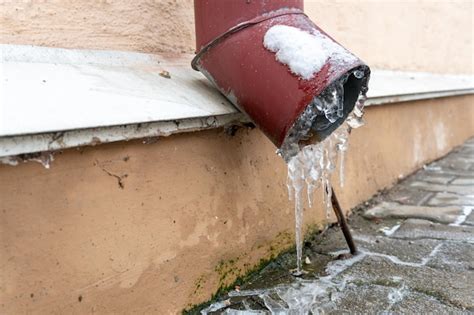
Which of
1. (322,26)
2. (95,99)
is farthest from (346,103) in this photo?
(322,26)

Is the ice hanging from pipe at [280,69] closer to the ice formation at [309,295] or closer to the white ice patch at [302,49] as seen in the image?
the white ice patch at [302,49]

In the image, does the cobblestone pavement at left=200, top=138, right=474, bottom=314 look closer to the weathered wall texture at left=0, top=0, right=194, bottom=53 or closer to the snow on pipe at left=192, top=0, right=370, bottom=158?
the snow on pipe at left=192, top=0, right=370, bottom=158

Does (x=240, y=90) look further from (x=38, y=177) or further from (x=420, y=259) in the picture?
(x=420, y=259)

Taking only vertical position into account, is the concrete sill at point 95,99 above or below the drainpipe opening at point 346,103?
above

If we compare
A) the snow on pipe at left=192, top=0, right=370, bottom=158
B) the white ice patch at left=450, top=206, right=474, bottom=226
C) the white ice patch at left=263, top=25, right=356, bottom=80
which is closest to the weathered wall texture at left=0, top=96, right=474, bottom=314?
the snow on pipe at left=192, top=0, right=370, bottom=158

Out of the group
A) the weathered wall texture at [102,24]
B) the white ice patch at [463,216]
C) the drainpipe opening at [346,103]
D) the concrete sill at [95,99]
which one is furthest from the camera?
the white ice patch at [463,216]

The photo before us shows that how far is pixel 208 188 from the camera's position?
2.07 m

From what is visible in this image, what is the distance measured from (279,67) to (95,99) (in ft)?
2.14

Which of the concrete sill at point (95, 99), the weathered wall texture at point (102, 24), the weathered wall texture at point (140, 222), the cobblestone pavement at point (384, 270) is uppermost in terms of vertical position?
the weathered wall texture at point (102, 24)

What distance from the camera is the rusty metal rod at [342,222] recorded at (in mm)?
2562

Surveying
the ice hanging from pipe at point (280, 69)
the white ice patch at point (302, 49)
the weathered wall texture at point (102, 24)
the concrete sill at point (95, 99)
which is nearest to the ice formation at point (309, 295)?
the ice hanging from pipe at point (280, 69)

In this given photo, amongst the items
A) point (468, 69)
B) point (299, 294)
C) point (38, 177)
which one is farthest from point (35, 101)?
point (468, 69)

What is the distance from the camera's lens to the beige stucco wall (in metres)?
1.81

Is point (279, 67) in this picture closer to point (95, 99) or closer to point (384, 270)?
point (95, 99)
